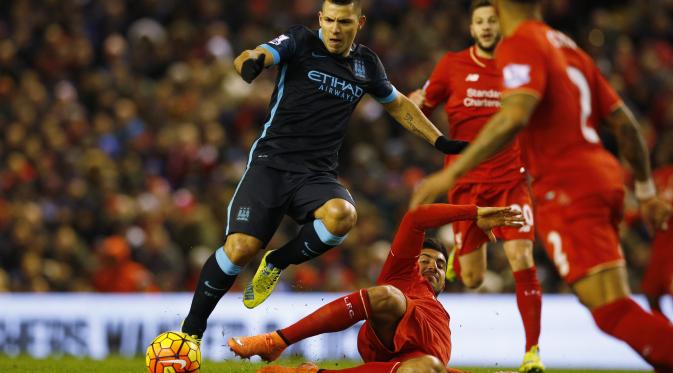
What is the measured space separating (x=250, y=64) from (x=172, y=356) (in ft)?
6.73

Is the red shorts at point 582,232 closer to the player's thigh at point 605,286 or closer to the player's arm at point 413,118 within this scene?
the player's thigh at point 605,286

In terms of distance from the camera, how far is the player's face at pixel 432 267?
808cm

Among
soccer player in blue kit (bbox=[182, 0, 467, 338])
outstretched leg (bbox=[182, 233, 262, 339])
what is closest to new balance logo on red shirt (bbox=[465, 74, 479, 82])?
soccer player in blue kit (bbox=[182, 0, 467, 338])

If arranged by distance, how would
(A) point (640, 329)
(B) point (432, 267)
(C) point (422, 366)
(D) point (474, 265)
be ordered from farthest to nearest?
(D) point (474, 265) → (B) point (432, 267) → (C) point (422, 366) → (A) point (640, 329)

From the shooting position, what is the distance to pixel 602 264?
547cm

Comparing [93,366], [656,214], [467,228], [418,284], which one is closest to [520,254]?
[467,228]

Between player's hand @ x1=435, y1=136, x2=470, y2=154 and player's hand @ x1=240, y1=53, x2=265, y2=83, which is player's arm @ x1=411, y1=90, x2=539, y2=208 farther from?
player's hand @ x1=435, y1=136, x2=470, y2=154

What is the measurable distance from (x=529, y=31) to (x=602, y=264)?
1.26m

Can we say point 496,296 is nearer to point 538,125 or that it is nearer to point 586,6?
point 538,125

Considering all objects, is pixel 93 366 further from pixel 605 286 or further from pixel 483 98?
pixel 605 286

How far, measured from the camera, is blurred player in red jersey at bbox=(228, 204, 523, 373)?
7.07 metres

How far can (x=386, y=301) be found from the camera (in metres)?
7.06

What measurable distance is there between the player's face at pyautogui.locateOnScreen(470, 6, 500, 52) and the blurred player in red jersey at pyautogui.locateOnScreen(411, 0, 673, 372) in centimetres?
315

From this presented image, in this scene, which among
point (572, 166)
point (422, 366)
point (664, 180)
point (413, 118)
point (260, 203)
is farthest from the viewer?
point (664, 180)
